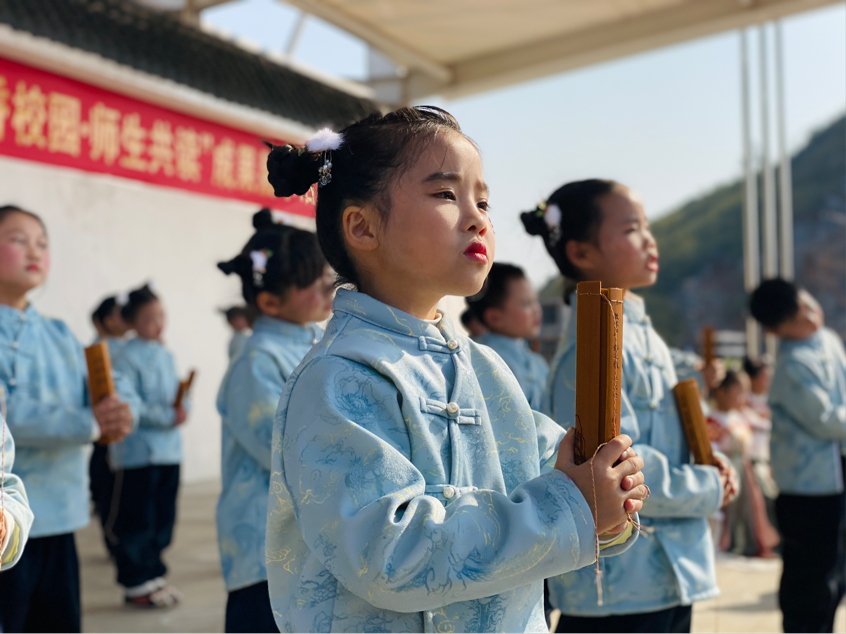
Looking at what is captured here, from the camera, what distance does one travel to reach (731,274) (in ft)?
63.6

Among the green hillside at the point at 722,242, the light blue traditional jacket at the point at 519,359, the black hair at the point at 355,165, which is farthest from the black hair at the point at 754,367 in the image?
the green hillside at the point at 722,242

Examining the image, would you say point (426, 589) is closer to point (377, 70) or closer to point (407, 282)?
point (407, 282)

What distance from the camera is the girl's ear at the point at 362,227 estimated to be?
1030 millimetres

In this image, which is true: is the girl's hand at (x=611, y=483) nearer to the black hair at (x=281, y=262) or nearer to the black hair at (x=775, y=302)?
the black hair at (x=281, y=262)

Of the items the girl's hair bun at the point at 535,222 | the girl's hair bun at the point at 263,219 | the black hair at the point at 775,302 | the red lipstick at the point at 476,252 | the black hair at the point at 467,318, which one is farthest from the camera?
the black hair at the point at 467,318

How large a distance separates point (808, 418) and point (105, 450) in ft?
12.1

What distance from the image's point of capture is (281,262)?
85.5 inches

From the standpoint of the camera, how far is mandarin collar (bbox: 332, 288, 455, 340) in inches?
40.1

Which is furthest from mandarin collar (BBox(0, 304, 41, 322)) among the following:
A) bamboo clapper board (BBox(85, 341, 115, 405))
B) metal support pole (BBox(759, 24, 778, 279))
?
metal support pole (BBox(759, 24, 778, 279))

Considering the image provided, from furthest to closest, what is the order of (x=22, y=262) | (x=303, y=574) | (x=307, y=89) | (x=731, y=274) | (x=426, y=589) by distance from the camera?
(x=731, y=274)
(x=307, y=89)
(x=22, y=262)
(x=303, y=574)
(x=426, y=589)

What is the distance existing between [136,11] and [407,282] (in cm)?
591

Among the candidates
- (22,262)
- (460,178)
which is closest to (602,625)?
(460,178)

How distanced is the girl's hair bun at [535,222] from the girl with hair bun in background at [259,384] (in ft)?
1.61

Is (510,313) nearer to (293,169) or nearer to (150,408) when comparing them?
(293,169)
